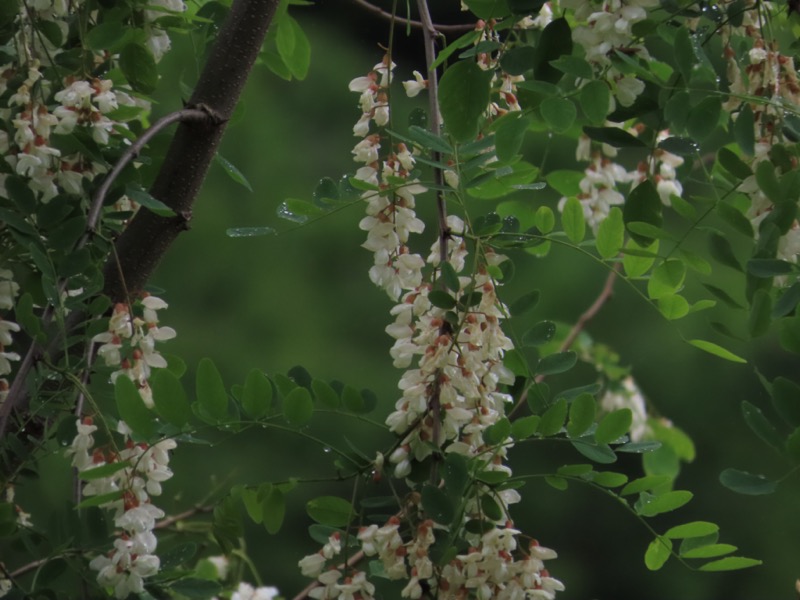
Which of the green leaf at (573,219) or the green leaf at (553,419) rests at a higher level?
the green leaf at (573,219)

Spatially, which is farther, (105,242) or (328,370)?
(328,370)

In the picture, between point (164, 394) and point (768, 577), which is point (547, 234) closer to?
point (164, 394)

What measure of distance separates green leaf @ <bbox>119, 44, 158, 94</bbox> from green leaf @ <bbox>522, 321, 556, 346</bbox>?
0.89ft

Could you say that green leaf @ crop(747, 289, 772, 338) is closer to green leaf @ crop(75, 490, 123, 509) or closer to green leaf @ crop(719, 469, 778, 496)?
green leaf @ crop(719, 469, 778, 496)

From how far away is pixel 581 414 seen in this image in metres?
0.58

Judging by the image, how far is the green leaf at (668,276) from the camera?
593mm

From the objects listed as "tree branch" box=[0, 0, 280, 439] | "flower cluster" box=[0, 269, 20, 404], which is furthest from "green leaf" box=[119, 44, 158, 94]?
"flower cluster" box=[0, 269, 20, 404]

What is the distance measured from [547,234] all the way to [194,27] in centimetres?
27

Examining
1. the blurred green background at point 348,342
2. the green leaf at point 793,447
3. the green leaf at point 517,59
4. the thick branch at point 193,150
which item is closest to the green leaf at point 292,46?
the thick branch at point 193,150

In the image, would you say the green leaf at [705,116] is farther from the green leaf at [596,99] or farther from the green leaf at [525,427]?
the green leaf at [525,427]

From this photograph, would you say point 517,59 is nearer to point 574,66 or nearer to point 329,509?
point 574,66

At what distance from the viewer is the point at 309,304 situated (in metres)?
2.80

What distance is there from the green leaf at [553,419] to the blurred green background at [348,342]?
72.2 inches

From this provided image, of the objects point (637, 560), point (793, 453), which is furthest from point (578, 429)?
point (637, 560)
